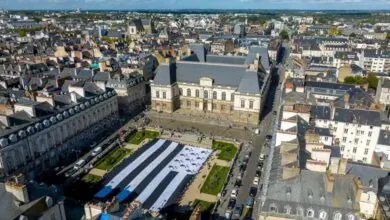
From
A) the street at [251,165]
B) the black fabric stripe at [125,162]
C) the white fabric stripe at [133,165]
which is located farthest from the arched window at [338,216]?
the black fabric stripe at [125,162]

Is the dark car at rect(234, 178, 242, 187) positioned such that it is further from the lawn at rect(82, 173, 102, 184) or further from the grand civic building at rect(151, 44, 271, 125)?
the grand civic building at rect(151, 44, 271, 125)

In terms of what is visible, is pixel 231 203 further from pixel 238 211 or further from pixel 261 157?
pixel 261 157

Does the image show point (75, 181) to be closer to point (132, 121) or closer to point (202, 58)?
point (132, 121)

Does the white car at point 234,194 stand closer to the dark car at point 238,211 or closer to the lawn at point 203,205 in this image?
the dark car at point 238,211

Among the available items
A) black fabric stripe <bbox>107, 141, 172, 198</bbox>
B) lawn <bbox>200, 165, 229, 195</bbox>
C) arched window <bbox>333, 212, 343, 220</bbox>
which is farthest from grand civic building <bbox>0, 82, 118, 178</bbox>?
arched window <bbox>333, 212, 343, 220</bbox>

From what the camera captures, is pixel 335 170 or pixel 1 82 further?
pixel 1 82

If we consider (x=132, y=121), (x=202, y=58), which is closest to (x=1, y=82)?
(x=132, y=121)

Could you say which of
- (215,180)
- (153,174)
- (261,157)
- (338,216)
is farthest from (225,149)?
(338,216)
